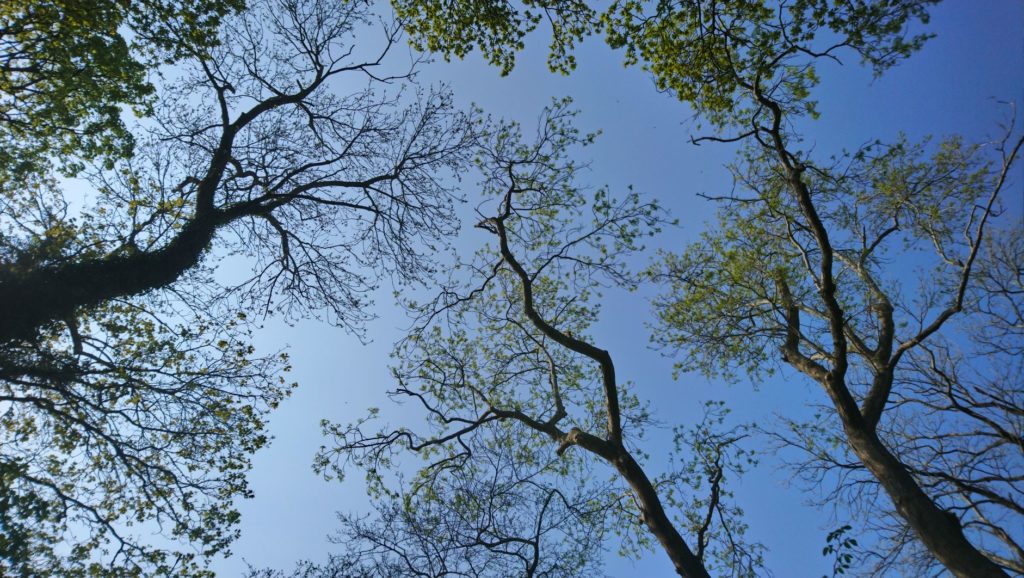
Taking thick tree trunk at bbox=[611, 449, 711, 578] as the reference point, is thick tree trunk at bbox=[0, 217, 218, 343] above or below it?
above

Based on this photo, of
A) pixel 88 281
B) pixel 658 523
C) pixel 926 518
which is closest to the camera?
pixel 926 518

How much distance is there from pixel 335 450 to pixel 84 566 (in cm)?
427

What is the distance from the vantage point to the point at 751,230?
12.0 metres

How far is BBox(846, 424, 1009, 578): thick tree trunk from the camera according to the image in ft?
19.6

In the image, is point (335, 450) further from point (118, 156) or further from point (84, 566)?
point (118, 156)

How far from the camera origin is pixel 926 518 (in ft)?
21.2

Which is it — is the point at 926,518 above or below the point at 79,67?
below

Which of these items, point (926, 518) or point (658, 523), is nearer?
point (926, 518)

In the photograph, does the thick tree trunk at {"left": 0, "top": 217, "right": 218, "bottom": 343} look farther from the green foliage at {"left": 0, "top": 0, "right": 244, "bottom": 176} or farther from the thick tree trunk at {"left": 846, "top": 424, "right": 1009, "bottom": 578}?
the thick tree trunk at {"left": 846, "top": 424, "right": 1009, "bottom": 578}

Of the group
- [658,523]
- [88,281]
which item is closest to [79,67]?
[88,281]

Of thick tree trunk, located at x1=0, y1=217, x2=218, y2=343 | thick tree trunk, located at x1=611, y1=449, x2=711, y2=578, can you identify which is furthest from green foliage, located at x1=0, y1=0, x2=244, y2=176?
thick tree trunk, located at x1=611, y1=449, x2=711, y2=578

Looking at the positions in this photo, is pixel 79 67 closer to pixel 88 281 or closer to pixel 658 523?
pixel 88 281

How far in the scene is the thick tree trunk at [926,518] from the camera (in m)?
5.96

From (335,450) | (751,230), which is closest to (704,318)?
(751,230)
